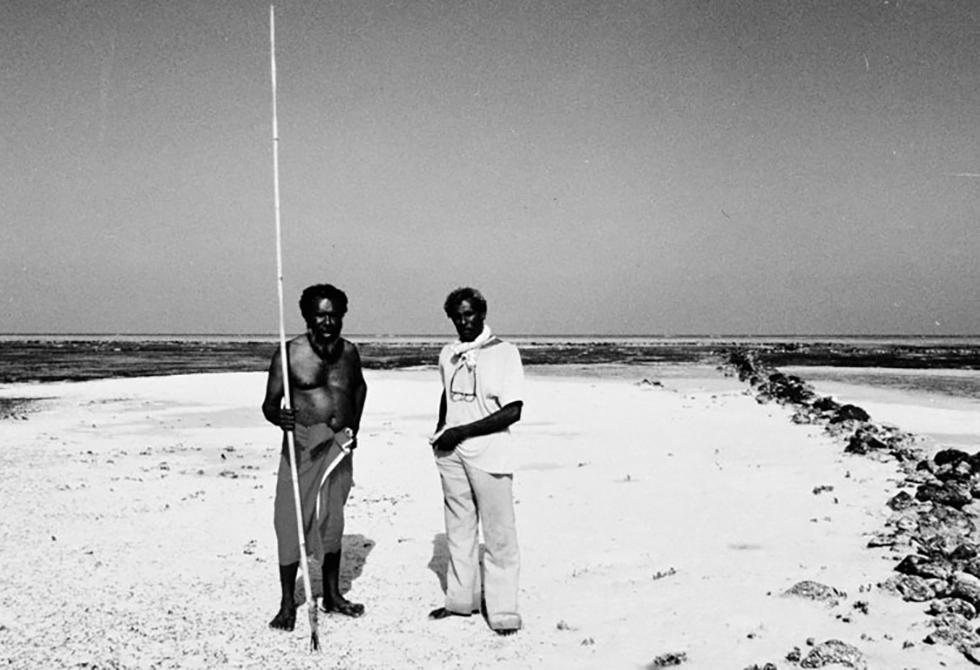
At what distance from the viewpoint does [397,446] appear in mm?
14094

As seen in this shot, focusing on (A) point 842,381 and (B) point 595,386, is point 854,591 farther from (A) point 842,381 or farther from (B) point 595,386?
(A) point 842,381

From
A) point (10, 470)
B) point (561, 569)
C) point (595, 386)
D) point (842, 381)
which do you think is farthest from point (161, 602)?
point (842, 381)

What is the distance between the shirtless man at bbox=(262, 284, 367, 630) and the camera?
17.4ft

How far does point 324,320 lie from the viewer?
539 centimetres

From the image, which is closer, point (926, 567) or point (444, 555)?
point (926, 567)

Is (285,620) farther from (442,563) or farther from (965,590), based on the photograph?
(965,590)

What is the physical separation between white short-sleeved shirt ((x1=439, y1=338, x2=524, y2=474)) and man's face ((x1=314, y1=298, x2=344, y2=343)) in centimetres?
75

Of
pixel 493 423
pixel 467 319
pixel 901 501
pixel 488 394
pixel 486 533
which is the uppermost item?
pixel 467 319

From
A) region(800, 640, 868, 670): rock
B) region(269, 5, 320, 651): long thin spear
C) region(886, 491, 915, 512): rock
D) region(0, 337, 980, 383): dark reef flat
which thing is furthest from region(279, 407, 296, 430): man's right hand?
region(0, 337, 980, 383): dark reef flat

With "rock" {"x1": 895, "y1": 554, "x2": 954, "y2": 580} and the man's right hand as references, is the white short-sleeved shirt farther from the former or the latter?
"rock" {"x1": 895, "y1": 554, "x2": 954, "y2": 580}

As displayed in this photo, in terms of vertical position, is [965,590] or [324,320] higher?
[324,320]

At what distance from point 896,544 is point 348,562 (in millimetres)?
4584

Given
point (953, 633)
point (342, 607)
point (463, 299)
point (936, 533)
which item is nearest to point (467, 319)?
point (463, 299)

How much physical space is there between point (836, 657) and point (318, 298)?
368cm
